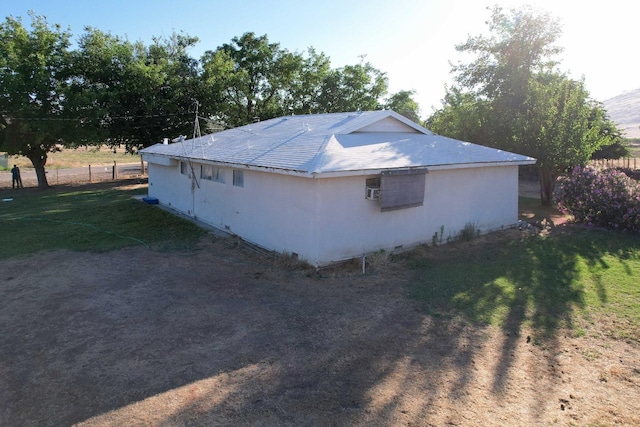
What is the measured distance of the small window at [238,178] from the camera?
11.2m

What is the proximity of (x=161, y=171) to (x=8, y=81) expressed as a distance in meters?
9.66

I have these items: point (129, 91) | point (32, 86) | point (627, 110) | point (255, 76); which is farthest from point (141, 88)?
point (627, 110)

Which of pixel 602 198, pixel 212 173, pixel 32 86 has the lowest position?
pixel 602 198

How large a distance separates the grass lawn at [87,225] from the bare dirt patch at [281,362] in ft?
10.3

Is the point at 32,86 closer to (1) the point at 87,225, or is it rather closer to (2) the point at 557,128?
(1) the point at 87,225

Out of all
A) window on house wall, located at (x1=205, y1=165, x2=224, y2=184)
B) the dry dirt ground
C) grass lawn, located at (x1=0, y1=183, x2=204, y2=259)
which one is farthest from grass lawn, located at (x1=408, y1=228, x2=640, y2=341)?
grass lawn, located at (x1=0, y1=183, x2=204, y2=259)

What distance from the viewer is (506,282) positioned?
→ 8.17 metres

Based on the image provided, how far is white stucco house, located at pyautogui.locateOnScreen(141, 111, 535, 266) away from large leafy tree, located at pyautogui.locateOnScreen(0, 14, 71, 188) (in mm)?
11088

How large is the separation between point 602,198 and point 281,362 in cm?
1130

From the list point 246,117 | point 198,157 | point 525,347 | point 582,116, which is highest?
point 246,117

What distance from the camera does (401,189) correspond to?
9531mm

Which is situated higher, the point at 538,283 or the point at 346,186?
the point at 346,186

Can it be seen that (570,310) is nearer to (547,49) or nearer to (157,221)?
(157,221)

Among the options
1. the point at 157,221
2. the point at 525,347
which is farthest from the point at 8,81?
the point at 525,347
